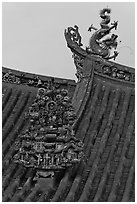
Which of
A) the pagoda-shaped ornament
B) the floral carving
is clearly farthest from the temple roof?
the pagoda-shaped ornament

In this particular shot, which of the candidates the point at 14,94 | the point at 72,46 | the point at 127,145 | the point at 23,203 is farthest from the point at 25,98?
the point at 23,203

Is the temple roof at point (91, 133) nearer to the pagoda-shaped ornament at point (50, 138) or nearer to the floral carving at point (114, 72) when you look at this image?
the floral carving at point (114, 72)

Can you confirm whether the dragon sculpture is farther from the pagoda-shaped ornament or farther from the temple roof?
the pagoda-shaped ornament

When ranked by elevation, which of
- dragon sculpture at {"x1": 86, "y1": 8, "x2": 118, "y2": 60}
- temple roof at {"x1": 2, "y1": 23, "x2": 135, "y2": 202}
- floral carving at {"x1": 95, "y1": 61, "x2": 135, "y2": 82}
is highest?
dragon sculpture at {"x1": 86, "y1": 8, "x2": 118, "y2": 60}

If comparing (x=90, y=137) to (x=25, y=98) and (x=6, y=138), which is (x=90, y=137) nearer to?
(x=6, y=138)

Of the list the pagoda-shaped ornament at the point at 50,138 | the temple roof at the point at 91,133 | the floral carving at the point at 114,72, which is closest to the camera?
the temple roof at the point at 91,133

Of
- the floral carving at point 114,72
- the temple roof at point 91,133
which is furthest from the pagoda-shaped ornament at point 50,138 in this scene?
the floral carving at point 114,72

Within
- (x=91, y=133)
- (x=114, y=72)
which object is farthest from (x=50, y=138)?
(x=114, y=72)

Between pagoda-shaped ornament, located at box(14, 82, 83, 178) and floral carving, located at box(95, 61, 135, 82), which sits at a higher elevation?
floral carving, located at box(95, 61, 135, 82)

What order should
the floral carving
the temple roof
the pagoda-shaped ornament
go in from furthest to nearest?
the floral carving, the pagoda-shaped ornament, the temple roof

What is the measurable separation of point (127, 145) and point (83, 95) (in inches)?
55.6

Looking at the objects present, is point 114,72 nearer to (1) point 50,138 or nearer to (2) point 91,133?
(2) point 91,133

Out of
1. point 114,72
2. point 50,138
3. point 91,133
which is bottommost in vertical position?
point 91,133

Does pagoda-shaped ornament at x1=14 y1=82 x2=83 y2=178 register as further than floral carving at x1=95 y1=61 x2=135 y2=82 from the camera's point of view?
No
